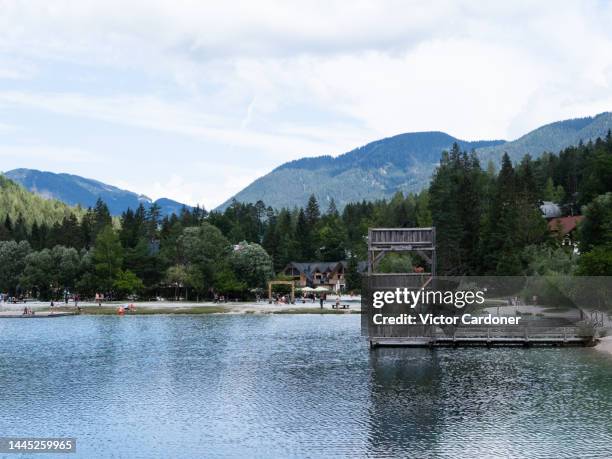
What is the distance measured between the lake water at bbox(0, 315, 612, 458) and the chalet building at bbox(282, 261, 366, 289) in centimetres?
11905

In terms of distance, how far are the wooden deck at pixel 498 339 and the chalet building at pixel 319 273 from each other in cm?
12493

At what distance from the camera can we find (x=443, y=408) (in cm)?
3831

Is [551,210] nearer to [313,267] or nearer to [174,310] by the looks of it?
[313,267]

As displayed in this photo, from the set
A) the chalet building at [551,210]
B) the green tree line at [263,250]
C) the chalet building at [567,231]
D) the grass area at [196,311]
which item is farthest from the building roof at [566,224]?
the grass area at [196,311]

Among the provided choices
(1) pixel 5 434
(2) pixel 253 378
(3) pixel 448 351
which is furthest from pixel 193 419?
(3) pixel 448 351

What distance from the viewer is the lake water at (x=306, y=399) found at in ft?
104

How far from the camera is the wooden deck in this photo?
62.7 meters

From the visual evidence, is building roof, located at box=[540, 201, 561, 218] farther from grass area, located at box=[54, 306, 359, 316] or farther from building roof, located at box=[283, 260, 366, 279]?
grass area, located at box=[54, 306, 359, 316]

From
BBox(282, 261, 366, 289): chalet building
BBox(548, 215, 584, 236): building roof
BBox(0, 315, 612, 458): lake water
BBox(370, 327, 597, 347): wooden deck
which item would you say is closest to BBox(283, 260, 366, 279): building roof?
BBox(282, 261, 366, 289): chalet building

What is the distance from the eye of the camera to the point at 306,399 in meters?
41.1

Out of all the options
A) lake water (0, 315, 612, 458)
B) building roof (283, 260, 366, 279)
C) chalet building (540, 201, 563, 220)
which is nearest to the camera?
lake water (0, 315, 612, 458)

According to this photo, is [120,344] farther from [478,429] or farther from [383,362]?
[478,429]

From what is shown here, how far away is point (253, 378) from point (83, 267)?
101 m

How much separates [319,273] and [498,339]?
12882 cm
